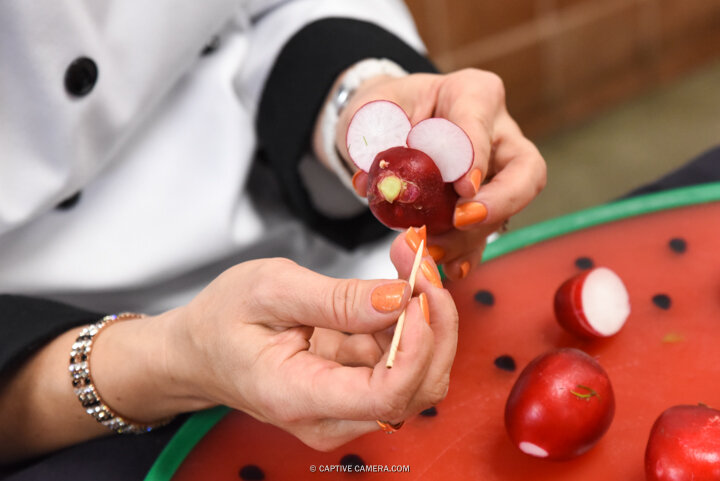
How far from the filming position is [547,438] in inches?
20.6

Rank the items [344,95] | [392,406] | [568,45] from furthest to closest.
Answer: [568,45]
[344,95]
[392,406]

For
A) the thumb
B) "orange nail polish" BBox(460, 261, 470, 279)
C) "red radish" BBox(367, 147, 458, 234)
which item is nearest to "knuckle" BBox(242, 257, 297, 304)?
the thumb

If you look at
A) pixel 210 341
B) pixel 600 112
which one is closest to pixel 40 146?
pixel 210 341

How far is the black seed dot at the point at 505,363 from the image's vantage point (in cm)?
62

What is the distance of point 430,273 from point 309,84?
15.1 inches

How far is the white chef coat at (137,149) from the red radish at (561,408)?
13.4 inches

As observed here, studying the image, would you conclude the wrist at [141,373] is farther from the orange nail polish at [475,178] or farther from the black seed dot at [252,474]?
the orange nail polish at [475,178]

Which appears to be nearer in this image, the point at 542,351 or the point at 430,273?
the point at 430,273

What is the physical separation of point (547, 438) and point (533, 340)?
5.3 inches

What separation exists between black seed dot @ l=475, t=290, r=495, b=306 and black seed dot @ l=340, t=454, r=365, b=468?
0.65ft

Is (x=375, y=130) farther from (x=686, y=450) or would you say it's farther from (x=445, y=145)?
(x=686, y=450)

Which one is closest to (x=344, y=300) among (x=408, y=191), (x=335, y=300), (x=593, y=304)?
(x=335, y=300)

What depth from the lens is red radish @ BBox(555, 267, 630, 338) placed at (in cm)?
60

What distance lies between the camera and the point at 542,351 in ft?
2.07
